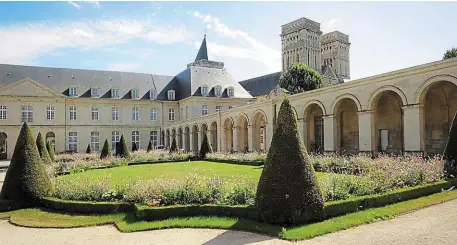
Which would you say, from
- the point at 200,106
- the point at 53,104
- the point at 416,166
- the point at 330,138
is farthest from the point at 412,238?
the point at 53,104

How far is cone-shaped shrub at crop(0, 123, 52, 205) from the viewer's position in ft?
34.0

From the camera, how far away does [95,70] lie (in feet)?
157

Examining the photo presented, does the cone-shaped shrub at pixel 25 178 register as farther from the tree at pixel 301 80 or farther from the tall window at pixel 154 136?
the tall window at pixel 154 136

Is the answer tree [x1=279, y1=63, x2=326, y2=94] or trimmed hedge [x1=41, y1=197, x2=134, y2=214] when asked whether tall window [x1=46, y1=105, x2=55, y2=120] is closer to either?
tree [x1=279, y1=63, x2=326, y2=94]

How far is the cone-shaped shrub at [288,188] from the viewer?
22.7 ft

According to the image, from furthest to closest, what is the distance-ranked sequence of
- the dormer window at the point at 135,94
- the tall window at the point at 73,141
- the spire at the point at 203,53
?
the spire at the point at 203,53, the dormer window at the point at 135,94, the tall window at the point at 73,141

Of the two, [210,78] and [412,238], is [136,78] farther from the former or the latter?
[412,238]

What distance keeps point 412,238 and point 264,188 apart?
106 inches

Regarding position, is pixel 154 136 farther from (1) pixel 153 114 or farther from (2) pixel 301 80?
(2) pixel 301 80

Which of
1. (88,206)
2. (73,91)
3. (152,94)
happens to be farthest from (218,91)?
(88,206)

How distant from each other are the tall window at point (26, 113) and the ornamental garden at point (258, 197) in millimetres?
34778

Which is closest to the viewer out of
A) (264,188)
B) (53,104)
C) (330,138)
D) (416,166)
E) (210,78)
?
(264,188)

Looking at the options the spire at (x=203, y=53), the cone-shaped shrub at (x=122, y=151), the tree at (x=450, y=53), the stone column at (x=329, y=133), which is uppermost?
the spire at (x=203, y=53)

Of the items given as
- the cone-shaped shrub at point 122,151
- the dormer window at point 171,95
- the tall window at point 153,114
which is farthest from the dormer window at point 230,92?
the cone-shaped shrub at point 122,151
